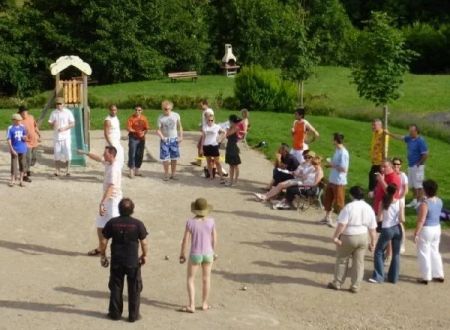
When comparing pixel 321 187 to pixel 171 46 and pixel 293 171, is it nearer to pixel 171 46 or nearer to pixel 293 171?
pixel 293 171

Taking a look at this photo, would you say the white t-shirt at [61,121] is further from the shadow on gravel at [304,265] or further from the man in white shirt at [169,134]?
the shadow on gravel at [304,265]

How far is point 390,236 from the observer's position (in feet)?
44.6

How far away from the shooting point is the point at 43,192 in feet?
60.7

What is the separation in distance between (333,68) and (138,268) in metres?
40.5

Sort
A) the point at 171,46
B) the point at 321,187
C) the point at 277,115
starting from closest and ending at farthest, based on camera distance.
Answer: the point at 321,187, the point at 277,115, the point at 171,46

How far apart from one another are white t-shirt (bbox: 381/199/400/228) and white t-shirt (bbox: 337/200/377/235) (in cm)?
68

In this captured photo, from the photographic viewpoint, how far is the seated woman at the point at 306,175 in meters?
17.5

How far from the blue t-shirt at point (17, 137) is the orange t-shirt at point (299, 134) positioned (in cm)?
567

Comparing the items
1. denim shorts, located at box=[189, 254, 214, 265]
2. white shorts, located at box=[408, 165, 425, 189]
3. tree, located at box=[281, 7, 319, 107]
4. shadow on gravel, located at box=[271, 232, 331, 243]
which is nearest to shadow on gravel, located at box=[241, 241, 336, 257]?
shadow on gravel, located at box=[271, 232, 331, 243]

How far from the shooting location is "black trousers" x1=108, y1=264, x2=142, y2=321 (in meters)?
11.7

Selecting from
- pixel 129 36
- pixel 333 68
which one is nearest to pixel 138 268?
pixel 129 36

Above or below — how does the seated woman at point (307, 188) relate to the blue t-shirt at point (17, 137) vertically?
below

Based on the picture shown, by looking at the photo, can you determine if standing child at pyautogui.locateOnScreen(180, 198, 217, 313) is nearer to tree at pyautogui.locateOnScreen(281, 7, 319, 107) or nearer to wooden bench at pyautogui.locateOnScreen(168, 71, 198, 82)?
tree at pyautogui.locateOnScreen(281, 7, 319, 107)

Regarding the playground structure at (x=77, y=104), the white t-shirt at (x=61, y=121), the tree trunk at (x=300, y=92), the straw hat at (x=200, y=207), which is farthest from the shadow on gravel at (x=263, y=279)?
the tree trunk at (x=300, y=92)
